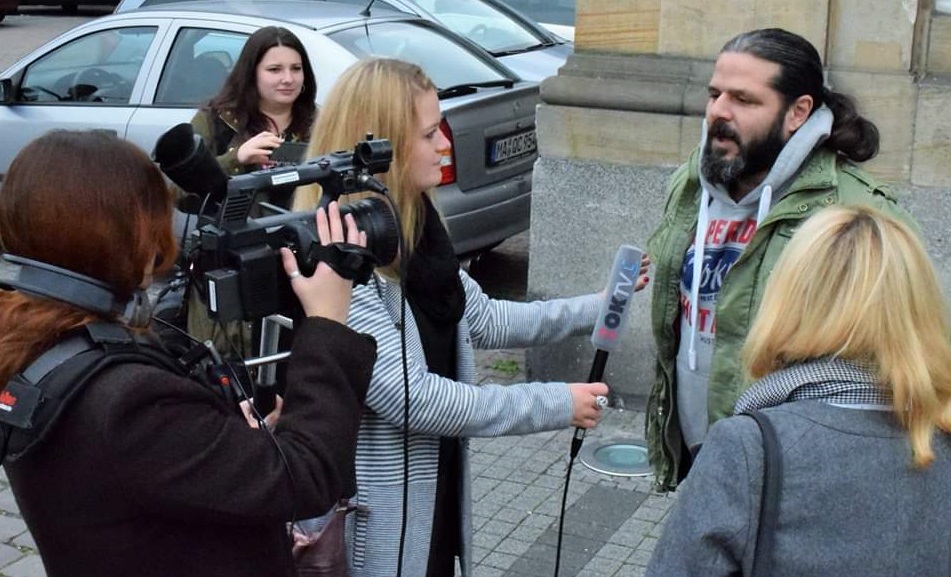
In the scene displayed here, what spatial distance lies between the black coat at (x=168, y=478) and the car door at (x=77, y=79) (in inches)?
228

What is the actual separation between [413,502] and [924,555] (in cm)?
127

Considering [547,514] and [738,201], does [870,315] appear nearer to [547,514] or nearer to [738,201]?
[738,201]

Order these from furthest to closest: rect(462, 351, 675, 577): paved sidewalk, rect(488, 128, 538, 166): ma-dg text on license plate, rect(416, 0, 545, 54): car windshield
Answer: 1. rect(416, 0, 545, 54): car windshield
2. rect(488, 128, 538, 166): ma-dg text on license plate
3. rect(462, 351, 675, 577): paved sidewalk

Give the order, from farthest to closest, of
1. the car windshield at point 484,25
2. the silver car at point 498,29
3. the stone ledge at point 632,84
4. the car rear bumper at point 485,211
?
the car windshield at point 484,25 → the silver car at point 498,29 → the car rear bumper at point 485,211 → the stone ledge at point 632,84

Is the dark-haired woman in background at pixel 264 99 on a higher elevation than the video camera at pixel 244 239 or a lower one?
lower

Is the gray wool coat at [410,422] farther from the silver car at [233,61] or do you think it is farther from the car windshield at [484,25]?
the car windshield at [484,25]

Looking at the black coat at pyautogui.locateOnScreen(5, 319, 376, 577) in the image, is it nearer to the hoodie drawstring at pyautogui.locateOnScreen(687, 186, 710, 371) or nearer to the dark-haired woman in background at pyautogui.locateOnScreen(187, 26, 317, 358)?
the hoodie drawstring at pyautogui.locateOnScreen(687, 186, 710, 371)

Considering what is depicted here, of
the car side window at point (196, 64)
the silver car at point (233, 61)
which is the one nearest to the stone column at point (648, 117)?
the silver car at point (233, 61)

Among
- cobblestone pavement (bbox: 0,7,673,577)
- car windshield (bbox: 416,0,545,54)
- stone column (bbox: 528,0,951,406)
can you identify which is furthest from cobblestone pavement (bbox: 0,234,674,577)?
car windshield (bbox: 416,0,545,54)

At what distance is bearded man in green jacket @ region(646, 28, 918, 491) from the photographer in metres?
3.16

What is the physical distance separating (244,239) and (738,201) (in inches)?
57.8

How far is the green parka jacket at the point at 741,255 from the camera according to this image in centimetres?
312

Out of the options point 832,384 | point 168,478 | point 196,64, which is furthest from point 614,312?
point 196,64

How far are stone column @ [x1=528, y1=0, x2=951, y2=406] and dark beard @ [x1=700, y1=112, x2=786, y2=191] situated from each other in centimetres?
211
